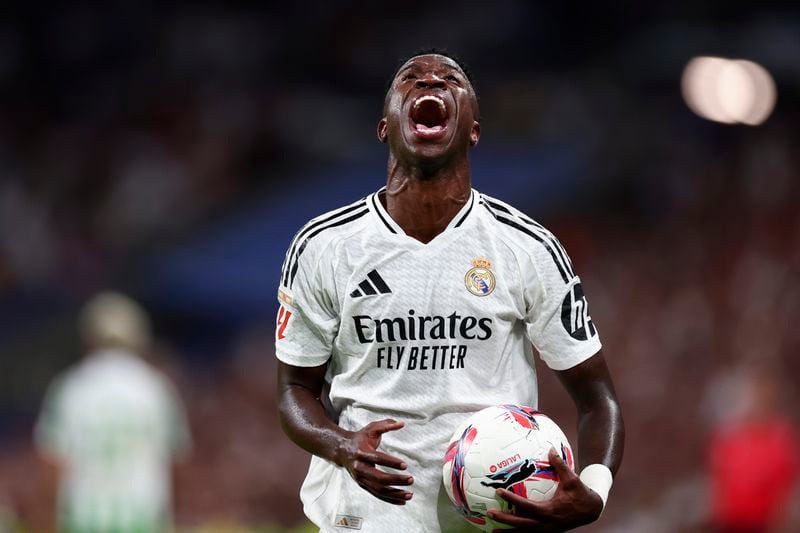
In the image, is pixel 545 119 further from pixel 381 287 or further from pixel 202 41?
pixel 381 287

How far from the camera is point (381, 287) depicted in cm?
347

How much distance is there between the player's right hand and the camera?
10.2 feet

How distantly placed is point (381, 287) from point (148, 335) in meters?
10.0

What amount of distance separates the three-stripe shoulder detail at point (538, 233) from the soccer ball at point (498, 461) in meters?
0.44

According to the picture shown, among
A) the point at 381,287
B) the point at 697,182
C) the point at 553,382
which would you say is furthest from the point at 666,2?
the point at 381,287

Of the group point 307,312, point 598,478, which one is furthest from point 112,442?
point 598,478

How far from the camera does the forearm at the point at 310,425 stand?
10.9ft

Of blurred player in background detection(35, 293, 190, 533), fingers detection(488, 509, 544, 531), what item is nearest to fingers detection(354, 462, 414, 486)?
fingers detection(488, 509, 544, 531)

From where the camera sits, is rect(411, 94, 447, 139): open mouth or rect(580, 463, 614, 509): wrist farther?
rect(411, 94, 447, 139): open mouth

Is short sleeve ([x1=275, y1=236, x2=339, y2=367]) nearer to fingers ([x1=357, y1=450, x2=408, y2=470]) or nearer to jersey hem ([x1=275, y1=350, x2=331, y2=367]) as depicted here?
jersey hem ([x1=275, y1=350, x2=331, y2=367])

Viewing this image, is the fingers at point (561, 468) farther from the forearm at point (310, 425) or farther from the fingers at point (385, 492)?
the forearm at point (310, 425)

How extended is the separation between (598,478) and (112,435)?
5.29m

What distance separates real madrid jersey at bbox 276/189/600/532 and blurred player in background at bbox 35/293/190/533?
469 centimetres

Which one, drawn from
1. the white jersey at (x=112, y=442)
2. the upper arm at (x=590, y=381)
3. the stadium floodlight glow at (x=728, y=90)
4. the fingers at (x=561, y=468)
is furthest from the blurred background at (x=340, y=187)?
the fingers at (x=561, y=468)
